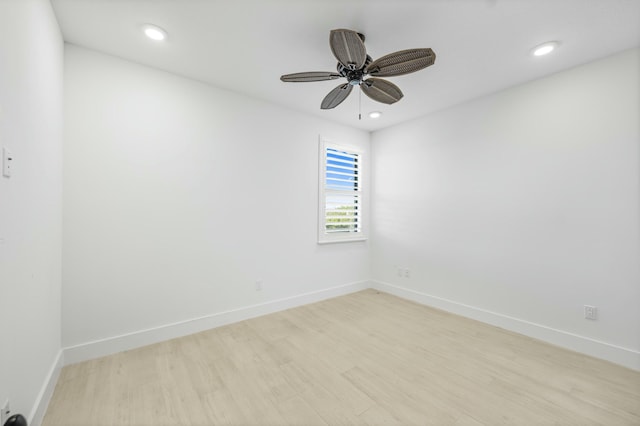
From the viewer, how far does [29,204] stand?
1455mm

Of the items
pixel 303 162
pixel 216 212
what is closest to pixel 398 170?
pixel 303 162

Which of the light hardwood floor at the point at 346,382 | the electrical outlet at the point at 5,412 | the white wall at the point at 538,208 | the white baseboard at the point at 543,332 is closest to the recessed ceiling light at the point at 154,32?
the electrical outlet at the point at 5,412

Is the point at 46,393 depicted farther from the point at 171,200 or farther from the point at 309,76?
the point at 309,76

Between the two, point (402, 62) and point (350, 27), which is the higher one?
point (350, 27)

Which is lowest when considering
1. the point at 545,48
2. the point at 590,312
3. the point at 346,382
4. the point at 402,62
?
the point at 346,382

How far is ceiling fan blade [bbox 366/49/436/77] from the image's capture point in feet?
5.56

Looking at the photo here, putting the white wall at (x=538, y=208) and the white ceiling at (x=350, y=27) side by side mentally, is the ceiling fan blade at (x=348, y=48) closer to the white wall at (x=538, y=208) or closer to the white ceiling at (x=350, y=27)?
the white ceiling at (x=350, y=27)

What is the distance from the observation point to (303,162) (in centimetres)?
371

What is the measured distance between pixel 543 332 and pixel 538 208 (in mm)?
1262

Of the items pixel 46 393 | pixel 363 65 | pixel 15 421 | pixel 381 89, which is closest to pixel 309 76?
pixel 363 65

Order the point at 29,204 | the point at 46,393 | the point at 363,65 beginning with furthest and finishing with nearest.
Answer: the point at 363,65 → the point at 46,393 → the point at 29,204

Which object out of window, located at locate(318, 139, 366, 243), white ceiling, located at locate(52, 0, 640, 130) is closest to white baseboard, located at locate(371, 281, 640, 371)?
window, located at locate(318, 139, 366, 243)

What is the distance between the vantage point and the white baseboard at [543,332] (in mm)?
2270

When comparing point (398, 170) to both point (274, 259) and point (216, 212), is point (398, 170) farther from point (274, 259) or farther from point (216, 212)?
point (216, 212)
